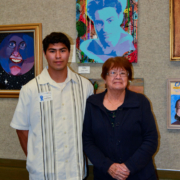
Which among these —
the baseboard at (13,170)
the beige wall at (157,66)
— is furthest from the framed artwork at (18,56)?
the baseboard at (13,170)

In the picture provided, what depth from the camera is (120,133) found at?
125cm

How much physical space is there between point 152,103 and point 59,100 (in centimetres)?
83

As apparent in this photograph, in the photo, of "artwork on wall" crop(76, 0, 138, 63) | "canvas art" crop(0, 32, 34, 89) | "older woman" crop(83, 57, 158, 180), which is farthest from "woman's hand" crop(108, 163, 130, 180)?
"canvas art" crop(0, 32, 34, 89)

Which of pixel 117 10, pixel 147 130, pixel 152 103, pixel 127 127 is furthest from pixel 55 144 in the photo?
pixel 117 10

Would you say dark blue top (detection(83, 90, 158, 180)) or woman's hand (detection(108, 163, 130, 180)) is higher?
dark blue top (detection(83, 90, 158, 180))

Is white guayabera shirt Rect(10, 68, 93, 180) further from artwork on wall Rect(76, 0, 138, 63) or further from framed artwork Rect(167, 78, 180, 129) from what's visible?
framed artwork Rect(167, 78, 180, 129)

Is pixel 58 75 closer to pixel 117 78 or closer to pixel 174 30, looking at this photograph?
pixel 117 78

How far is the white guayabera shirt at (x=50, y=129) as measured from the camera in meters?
1.35

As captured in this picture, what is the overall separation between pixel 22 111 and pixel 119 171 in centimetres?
75

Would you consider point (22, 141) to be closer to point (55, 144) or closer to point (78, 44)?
point (55, 144)

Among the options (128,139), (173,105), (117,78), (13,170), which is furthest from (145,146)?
(13,170)

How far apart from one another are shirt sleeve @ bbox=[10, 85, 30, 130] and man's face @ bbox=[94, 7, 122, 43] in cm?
83

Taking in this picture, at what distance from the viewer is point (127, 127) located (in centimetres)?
125

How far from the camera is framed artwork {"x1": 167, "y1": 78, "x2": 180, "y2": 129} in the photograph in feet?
5.51
